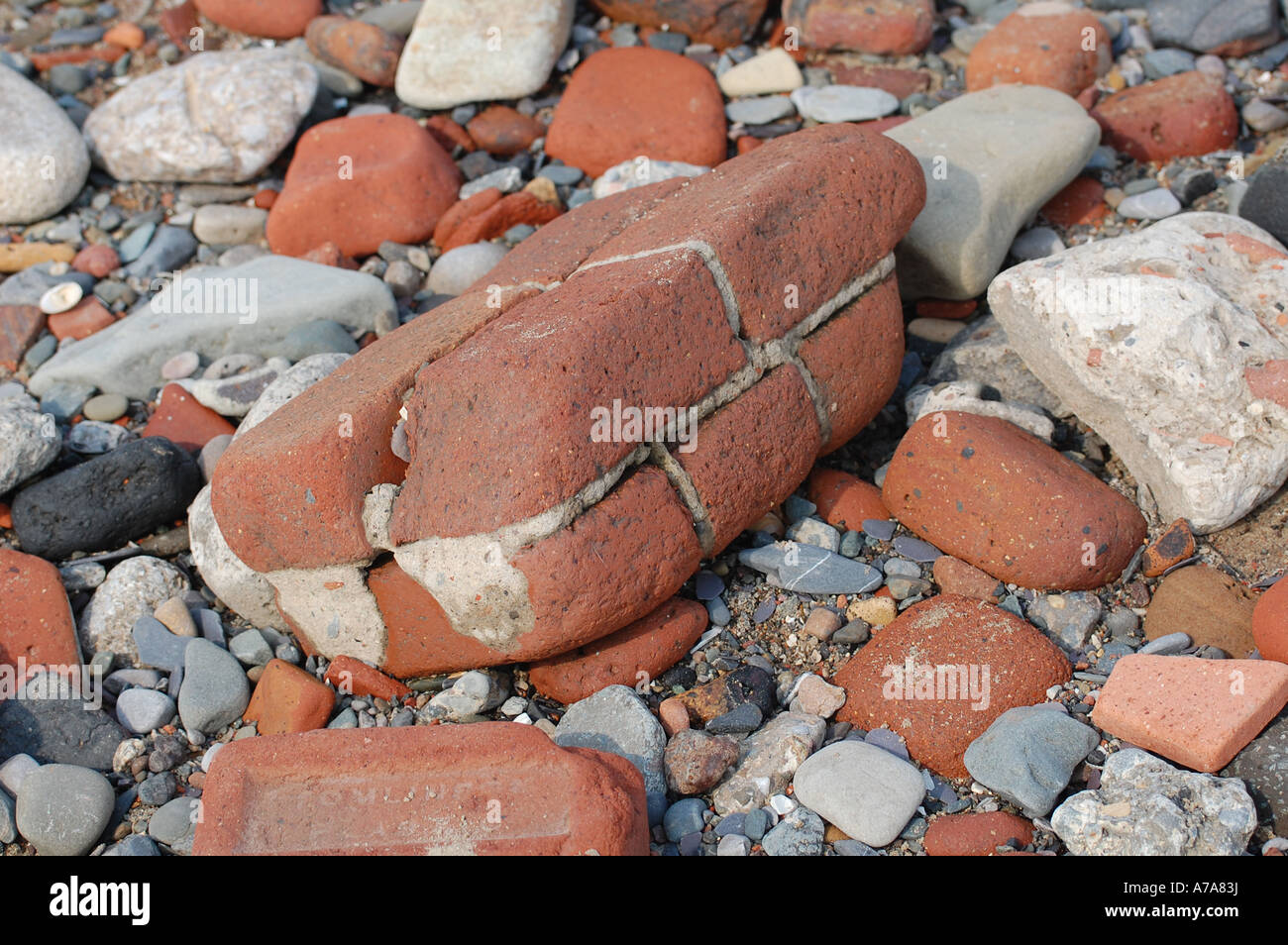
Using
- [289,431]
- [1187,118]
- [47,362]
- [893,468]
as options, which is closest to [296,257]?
[47,362]

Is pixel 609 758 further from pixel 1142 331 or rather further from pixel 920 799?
pixel 1142 331

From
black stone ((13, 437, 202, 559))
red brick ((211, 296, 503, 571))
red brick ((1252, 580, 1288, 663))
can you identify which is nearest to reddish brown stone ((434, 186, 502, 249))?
black stone ((13, 437, 202, 559))

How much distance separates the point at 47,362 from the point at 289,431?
2.03 meters

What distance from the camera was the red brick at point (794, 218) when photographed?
3.38m

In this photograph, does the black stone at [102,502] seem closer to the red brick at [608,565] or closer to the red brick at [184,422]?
the red brick at [184,422]

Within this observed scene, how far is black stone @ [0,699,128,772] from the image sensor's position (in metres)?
3.31

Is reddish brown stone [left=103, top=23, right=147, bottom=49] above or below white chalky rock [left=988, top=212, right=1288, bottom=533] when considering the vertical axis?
above

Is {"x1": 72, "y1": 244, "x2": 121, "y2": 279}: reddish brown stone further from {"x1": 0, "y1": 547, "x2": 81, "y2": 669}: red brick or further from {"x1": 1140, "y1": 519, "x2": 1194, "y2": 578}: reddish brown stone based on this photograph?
{"x1": 1140, "y1": 519, "x2": 1194, "y2": 578}: reddish brown stone

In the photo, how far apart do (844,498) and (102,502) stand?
8.21 feet

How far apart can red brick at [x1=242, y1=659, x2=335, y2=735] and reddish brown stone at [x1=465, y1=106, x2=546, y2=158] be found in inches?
117

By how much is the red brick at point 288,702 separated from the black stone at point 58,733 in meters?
0.40

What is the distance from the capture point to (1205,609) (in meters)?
3.34

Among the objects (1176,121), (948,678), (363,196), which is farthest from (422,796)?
(1176,121)

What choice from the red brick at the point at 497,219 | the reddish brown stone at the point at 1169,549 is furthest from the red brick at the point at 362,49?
the reddish brown stone at the point at 1169,549
